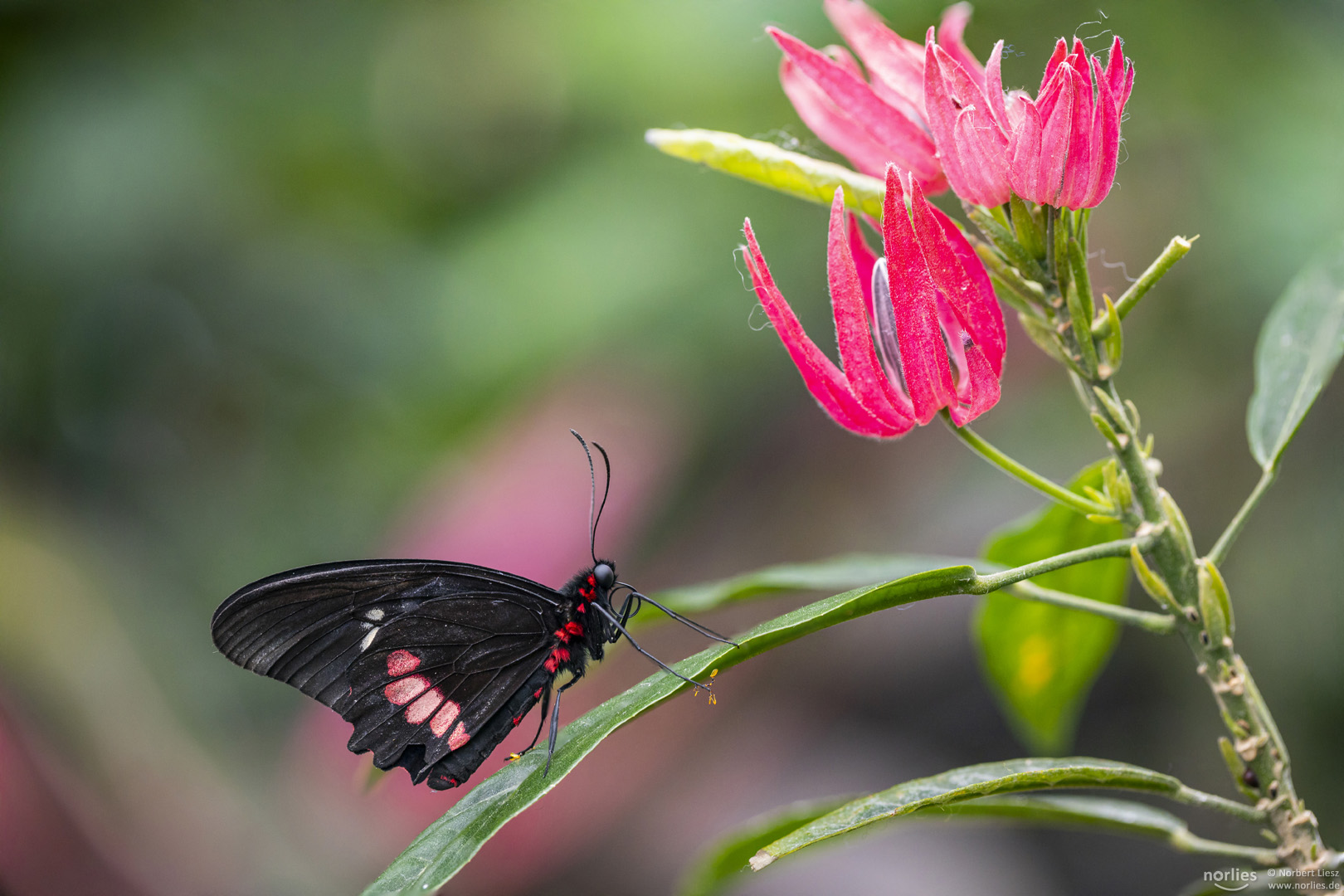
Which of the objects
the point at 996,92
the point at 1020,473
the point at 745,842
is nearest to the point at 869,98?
the point at 996,92

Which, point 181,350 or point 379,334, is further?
point 181,350

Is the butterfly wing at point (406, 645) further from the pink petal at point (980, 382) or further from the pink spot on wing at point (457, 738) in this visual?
the pink petal at point (980, 382)

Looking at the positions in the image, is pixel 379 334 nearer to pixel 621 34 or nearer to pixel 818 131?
pixel 621 34

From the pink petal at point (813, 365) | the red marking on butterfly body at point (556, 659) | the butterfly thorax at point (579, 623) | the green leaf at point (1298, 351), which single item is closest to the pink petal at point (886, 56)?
the pink petal at point (813, 365)

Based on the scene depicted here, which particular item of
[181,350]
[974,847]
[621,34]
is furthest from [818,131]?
[181,350]

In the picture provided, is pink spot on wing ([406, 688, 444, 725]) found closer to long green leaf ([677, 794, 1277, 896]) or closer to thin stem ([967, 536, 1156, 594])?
long green leaf ([677, 794, 1277, 896])
